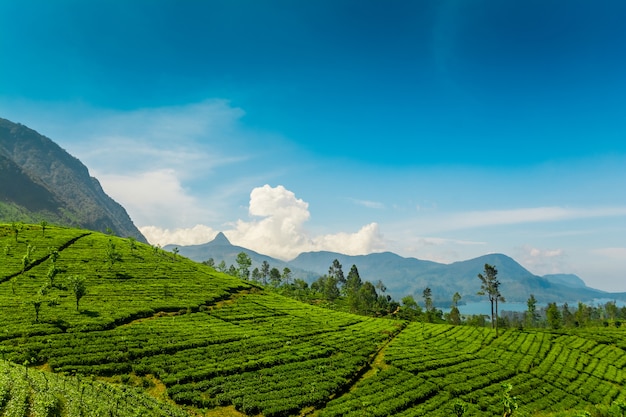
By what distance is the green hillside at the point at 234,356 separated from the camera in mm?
45500

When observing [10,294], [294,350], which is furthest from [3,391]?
[10,294]

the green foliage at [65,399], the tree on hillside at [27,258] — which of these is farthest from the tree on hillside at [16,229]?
the green foliage at [65,399]

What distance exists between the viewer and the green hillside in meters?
45.5

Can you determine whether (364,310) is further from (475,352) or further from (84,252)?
(84,252)

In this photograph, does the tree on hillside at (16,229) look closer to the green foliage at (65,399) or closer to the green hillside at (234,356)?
the green hillside at (234,356)

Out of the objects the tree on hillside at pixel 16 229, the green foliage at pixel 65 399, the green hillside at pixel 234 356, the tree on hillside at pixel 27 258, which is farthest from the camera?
the tree on hillside at pixel 16 229

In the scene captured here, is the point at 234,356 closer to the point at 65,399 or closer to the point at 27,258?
the point at 65,399

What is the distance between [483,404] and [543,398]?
14.2 meters

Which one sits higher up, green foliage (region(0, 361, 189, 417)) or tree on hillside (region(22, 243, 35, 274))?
tree on hillside (region(22, 243, 35, 274))

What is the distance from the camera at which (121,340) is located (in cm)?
5847

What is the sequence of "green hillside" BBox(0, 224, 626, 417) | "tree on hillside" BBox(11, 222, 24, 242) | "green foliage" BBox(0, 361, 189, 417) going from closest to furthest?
"green foliage" BBox(0, 361, 189, 417) → "green hillside" BBox(0, 224, 626, 417) → "tree on hillside" BBox(11, 222, 24, 242)

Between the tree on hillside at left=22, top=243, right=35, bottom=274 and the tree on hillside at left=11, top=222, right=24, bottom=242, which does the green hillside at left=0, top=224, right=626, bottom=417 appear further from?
the tree on hillside at left=11, top=222, right=24, bottom=242

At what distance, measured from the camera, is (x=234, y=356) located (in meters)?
A: 60.0

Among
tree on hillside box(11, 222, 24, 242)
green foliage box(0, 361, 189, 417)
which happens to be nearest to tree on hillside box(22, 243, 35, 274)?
tree on hillside box(11, 222, 24, 242)
